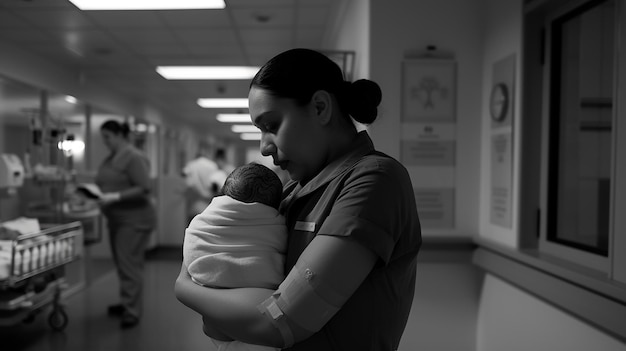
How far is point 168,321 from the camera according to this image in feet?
12.7

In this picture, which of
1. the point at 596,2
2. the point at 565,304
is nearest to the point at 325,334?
the point at 565,304

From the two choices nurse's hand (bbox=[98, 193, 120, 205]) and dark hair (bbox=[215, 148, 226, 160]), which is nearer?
nurse's hand (bbox=[98, 193, 120, 205])

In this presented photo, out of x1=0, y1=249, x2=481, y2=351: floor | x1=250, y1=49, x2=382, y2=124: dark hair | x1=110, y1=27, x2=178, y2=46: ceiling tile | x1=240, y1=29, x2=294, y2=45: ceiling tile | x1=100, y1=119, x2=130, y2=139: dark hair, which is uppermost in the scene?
x1=240, y1=29, x2=294, y2=45: ceiling tile

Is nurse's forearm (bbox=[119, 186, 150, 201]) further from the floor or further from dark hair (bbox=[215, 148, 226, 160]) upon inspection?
dark hair (bbox=[215, 148, 226, 160])

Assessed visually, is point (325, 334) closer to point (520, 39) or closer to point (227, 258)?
point (227, 258)

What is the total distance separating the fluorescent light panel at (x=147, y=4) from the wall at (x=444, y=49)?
139 centimetres

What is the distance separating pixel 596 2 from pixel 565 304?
3.77ft

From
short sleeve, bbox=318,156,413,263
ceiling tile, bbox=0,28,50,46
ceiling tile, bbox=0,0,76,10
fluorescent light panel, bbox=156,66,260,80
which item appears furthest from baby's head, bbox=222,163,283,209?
fluorescent light panel, bbox=156,66,260,80

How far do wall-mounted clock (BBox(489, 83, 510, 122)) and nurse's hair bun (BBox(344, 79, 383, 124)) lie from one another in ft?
5.06

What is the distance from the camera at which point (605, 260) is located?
5.60 feet

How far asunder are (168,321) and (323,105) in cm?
348

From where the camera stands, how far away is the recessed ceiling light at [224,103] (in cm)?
759

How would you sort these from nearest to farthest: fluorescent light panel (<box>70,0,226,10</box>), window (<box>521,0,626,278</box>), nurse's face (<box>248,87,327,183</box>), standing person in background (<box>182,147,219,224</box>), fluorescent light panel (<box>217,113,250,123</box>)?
1. nurse's face (<box>248,87,327,183</box>)
2. window (<box>521,0,626,278</box>)
3. fluorescent light panel (<box>70,0,226,10</box>)
4. standing person in background (<box>182,147,219,224</box>)
5. fluorescent light panel (<box>217,113,250,123</box>)

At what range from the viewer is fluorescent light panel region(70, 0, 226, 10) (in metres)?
3.32
